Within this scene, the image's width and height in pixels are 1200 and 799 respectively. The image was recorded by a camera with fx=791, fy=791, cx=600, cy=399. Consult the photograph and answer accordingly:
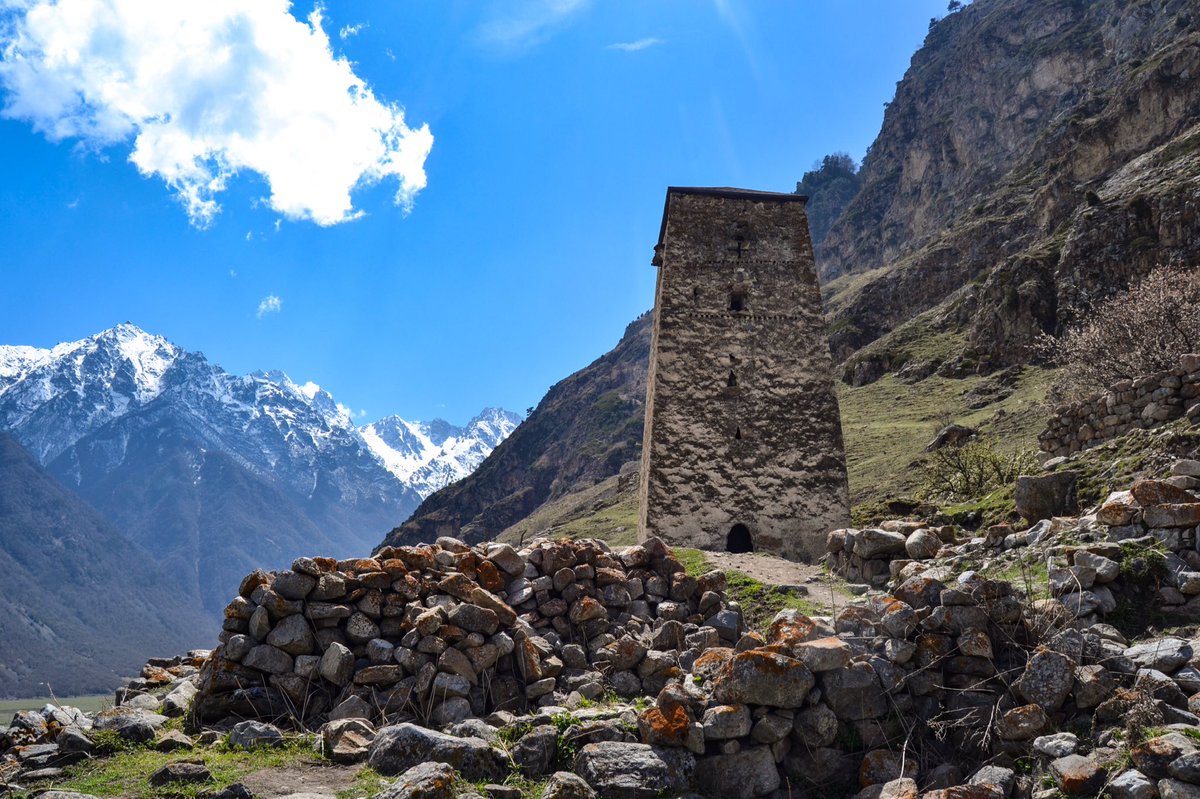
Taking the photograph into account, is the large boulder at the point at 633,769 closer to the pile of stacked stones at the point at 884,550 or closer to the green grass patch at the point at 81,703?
the pile of stacked stones at the point at 884,550

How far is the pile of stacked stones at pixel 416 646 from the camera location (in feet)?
26.3

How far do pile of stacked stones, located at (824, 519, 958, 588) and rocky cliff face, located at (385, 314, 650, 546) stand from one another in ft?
376

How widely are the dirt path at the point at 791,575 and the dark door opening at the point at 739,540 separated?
1.03m

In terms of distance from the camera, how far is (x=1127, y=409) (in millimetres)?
13664

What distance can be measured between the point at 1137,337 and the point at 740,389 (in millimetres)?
12864

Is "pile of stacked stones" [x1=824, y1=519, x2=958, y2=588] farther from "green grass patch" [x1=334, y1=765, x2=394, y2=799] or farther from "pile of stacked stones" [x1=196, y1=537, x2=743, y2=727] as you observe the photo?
"green grass patch" [x1=334, y1=765, x2=394, y2=799]

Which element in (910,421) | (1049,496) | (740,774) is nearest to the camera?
(740,774)

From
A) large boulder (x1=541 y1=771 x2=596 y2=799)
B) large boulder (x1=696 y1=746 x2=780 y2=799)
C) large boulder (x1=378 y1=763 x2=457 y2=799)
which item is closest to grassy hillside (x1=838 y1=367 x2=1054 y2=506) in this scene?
large boulder (x1=696 y1=746 x2=780 y2=799)

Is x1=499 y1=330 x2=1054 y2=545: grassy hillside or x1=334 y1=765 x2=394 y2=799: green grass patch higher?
x1=499 y1=330 x2=1054 y2=545: grassy hillside

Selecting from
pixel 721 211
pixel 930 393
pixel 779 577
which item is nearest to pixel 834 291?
pixel 930 393

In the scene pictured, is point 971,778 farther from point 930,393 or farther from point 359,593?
point 930,393

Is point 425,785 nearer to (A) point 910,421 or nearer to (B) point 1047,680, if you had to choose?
(B) point 1047,680

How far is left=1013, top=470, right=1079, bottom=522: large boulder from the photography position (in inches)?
435

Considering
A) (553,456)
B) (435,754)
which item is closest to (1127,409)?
(435,754)
